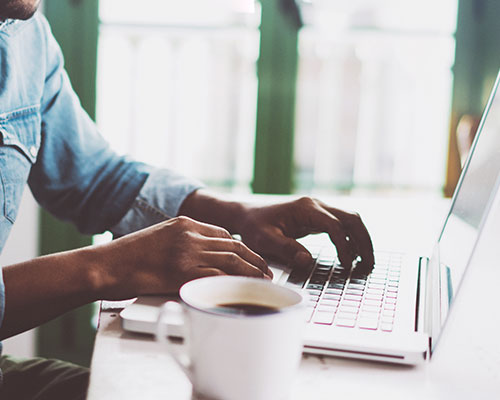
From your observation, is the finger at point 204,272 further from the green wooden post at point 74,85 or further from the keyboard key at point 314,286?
the green wooden post at point 74,85

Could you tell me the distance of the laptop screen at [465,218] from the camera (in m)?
0.52

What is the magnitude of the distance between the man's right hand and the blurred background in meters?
1.23

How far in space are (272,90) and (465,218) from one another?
3.87 ft

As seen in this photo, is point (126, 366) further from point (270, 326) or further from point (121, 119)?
point (121, 119)

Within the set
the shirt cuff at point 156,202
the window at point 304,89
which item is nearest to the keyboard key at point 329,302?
the shirt cuff at point 156,202

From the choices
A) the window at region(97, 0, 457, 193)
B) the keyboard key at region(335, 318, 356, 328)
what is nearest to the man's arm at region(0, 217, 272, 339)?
the keyboard key at region(335, 318, 356, 328)

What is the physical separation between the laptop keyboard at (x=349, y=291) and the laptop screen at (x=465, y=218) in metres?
0.05

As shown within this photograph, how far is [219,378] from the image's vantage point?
1.19 ft

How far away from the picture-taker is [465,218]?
0.72 metres

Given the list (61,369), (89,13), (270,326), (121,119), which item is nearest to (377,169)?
(121,119)

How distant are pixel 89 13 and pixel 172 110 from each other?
20.1 inches

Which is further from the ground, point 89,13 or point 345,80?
point 89,13

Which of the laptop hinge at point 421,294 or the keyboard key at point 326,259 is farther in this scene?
the keyboard key at point 326,259

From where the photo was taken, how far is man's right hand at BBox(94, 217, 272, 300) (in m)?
0.56
